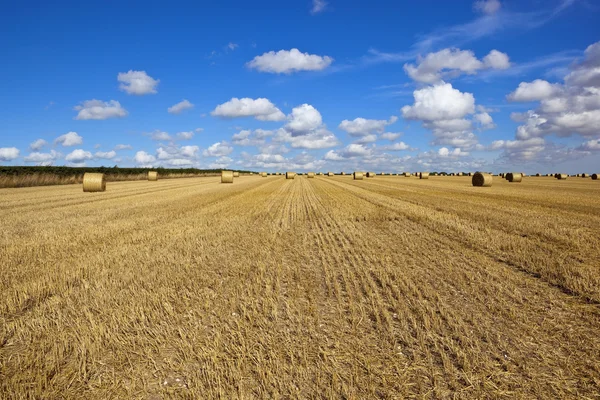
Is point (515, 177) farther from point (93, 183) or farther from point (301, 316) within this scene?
point (301, 316)

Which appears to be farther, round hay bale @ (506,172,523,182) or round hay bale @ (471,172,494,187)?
round hay bale @ (506,172,523,182)

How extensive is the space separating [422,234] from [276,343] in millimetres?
7110

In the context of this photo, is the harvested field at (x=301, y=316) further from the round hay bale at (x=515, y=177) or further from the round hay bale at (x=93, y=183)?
the round hay bale at (x=515, y=177)

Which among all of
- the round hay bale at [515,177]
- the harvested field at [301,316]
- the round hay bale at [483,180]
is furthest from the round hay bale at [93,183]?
the round hay bale at [515,177]

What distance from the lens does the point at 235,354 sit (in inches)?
141

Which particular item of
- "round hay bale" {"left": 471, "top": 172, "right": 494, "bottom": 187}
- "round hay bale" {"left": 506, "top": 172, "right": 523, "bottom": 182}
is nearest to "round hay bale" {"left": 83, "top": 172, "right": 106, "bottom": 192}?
"round hay bale" {"left": 471, "top": 172, "right": 494, "bottom": 187}

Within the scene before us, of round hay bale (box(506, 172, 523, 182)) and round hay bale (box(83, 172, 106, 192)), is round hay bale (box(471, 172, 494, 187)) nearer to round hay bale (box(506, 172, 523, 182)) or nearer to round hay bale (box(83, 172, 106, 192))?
round hay bale (box(506, 172, 523, 182))

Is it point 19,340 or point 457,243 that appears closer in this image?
point 19,340

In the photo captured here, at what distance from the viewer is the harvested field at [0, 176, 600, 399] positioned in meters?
3.15

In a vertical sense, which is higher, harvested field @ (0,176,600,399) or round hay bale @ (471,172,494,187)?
round hay bale @ (471,172,494,187)

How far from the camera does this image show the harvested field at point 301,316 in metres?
3.15

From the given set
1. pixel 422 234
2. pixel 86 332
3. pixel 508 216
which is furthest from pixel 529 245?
pixel 86 332

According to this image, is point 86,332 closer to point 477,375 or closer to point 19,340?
point 19,340

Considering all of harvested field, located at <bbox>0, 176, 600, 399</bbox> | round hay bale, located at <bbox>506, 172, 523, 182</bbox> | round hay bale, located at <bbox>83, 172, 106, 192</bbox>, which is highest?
round hay bale, located at <bbox>506, 172, 523, 182</bbox>
